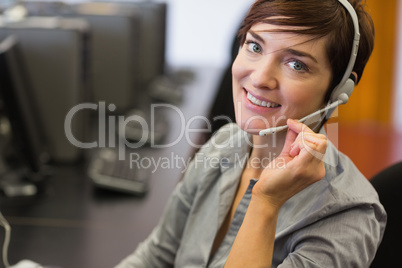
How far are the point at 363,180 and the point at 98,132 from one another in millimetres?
1477

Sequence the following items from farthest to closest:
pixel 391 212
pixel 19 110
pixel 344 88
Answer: pixel 19 110
pixel 391 212
pixel 344 88

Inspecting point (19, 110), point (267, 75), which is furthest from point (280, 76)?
point (19, 110)

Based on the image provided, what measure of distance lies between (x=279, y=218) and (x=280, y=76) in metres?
0.26

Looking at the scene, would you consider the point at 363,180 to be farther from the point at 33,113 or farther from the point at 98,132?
the point at 98,132

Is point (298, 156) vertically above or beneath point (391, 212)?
above

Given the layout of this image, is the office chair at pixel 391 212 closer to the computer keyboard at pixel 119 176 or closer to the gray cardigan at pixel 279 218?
the gray cardigan at pixel 279 218

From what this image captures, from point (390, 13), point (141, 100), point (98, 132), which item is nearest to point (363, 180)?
point (98, 132)

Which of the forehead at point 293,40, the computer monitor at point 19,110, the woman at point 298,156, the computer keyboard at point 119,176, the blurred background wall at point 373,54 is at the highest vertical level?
the forehead at point 293,40

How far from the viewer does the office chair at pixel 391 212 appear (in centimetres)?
119

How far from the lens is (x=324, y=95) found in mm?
1062

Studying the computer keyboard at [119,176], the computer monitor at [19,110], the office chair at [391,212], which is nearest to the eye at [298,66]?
the office chair at [391,212]

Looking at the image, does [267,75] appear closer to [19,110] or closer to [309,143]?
[309,143]

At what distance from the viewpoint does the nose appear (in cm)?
103

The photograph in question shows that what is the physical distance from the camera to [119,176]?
178 centimetres
